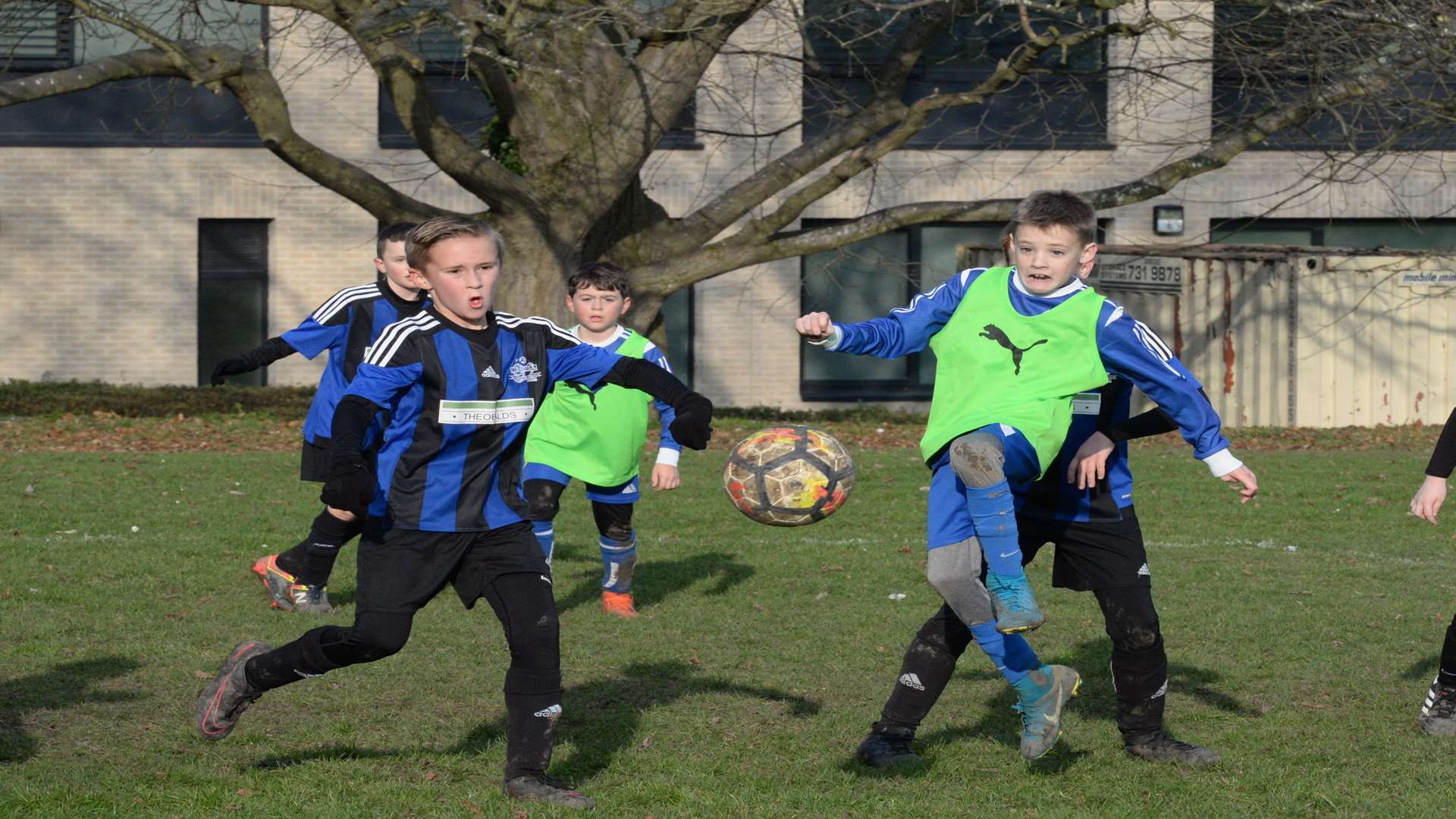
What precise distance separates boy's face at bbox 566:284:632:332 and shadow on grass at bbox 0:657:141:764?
8.57ft

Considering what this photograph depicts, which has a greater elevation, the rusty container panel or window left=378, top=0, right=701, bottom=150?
window left=378, top=0, right=701, bottom=150

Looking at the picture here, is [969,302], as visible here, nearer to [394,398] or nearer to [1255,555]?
[394,398]

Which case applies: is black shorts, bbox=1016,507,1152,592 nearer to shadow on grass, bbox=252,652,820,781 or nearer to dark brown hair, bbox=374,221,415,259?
shadow on grass, bbox=252,652,820,781

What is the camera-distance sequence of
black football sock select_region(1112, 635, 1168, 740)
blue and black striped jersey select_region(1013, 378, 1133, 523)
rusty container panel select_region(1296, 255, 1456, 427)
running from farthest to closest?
rusty container panel select_region(1296, 255, 1456, 427) → black football sock select_region(1112, 635, 1168, 740) → blue and black striped jersey select_region(1013, 378, 1133, 523)

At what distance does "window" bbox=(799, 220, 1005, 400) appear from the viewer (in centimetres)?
2417

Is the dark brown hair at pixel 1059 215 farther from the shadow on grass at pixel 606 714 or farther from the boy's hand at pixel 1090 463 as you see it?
the shadow on grass at pixel 606 714

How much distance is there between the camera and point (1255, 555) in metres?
10.9

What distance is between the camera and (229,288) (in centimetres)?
2383

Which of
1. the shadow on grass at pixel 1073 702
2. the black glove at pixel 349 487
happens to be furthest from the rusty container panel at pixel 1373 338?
the black glove at pixel 349 487

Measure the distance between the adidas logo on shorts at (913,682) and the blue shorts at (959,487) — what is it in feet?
2.03

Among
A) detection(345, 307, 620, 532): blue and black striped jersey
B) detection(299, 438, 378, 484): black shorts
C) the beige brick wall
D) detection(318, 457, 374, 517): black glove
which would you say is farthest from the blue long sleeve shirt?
the beige brick wall

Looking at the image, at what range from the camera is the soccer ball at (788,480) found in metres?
6.02

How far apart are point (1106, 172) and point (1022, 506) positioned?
19186mm

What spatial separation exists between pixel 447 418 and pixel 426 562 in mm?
459
